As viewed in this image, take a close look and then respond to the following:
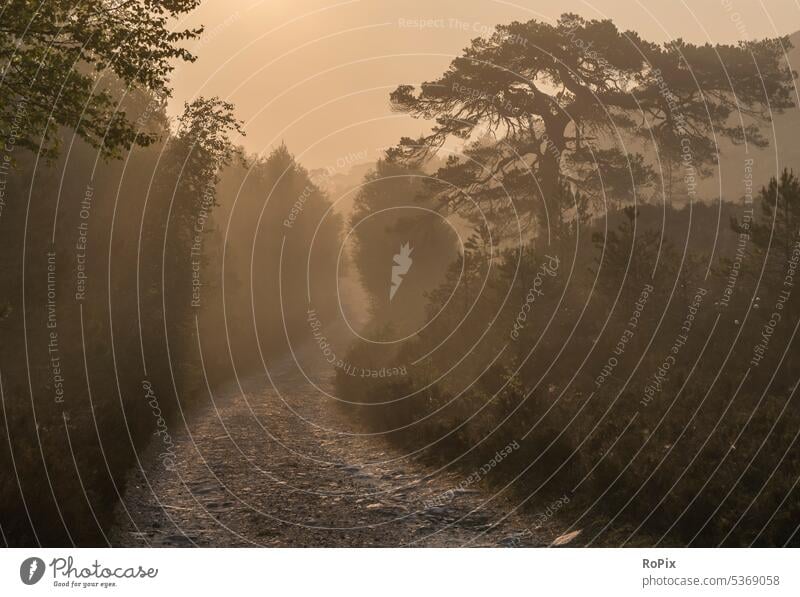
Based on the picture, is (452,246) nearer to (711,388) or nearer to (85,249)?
(85,249)

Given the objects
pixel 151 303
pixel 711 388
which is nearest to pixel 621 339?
pixel 711 388

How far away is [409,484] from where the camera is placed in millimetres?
15789

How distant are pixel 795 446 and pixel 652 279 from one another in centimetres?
930

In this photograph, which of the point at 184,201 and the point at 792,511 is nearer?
the point at 792,511

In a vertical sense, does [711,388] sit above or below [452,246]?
below

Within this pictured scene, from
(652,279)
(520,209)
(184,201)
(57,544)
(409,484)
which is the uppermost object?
(184,201)

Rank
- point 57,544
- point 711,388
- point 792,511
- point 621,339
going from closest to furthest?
point 792,511 < point 57,544 < point 711,388 < point 621,339
